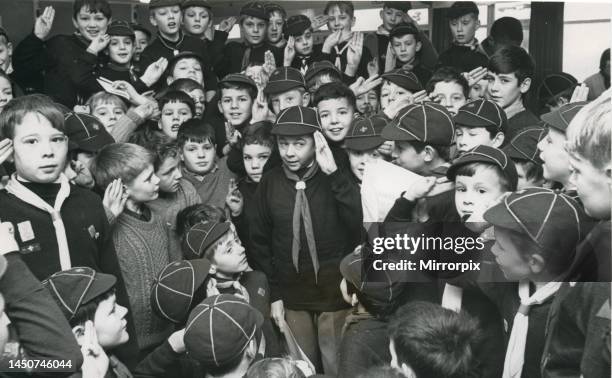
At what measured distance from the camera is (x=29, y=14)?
1.78m

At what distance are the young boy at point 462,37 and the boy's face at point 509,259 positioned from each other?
0.53 meters

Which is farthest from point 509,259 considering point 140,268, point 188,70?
point 188,70

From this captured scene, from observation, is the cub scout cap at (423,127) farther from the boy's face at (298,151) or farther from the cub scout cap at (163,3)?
the cub scout cap at (163,3)

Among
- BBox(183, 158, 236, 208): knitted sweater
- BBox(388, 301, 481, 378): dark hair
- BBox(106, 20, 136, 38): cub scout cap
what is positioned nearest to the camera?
BBox(388, 301, 481, 378): dark hair

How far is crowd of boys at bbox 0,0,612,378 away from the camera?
1.31 metres

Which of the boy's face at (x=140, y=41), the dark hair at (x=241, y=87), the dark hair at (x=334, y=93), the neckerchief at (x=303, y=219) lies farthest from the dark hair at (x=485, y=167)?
the boy's face at (x=140, y=41)

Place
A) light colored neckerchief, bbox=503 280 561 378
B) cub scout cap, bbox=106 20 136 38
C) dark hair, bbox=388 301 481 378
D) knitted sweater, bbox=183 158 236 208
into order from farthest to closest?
cub scout cap, bbox=106 20 136 38 → knitted sweater, bbox=183 158 236 208 → light colored neckerchief, bbox=503 280 561 378 → dark hair, bbox=388 301 481 378

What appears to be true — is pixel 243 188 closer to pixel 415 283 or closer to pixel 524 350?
pixel 415 283

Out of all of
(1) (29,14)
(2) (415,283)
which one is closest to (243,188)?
(2) (415,283)

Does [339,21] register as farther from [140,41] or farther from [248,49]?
[140,41]

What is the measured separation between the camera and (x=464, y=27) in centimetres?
170

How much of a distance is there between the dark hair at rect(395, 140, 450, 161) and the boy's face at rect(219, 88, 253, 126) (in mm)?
521

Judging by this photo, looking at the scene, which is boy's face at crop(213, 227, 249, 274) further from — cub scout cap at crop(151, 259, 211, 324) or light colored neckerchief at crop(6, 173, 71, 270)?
light colored neckerchief at crop(6, 173, 71, 270)

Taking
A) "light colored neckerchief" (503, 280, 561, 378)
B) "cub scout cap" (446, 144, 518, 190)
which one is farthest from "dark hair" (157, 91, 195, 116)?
"light colored neckerchief" (503, 280, 561, 378)
